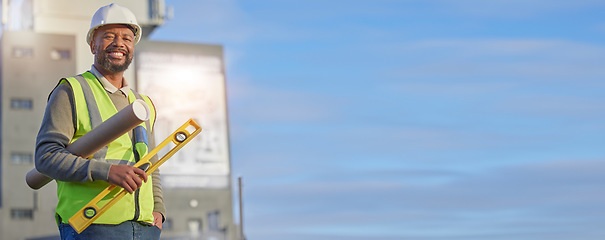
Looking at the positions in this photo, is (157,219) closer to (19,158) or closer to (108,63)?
(108,63)

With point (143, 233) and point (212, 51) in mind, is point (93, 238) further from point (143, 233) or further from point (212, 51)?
point (212, 51)

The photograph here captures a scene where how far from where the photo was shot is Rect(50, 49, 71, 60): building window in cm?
7256

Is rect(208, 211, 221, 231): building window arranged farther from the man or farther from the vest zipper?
the vest zipper

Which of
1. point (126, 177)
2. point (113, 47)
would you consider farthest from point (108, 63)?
point (126, 177)

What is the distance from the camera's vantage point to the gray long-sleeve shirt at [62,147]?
4012 millimetres

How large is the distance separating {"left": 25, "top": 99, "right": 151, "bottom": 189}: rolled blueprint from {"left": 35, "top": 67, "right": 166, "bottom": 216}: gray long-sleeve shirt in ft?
0.17

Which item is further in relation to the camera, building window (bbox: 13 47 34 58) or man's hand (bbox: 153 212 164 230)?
building window (bbox: 13 47 34 58)

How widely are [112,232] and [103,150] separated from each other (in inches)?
15.1

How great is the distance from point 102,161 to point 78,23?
252 feet

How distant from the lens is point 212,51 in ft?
274

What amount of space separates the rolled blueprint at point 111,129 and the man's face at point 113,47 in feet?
1.46

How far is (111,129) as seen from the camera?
3.95 m

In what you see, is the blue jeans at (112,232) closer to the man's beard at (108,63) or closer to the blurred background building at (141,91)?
the man's beard at (108,63)

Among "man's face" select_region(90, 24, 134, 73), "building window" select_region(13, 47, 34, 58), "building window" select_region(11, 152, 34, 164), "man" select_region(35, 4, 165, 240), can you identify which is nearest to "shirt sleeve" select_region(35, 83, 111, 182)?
"man" select_region(35, 4, 165, 240)
